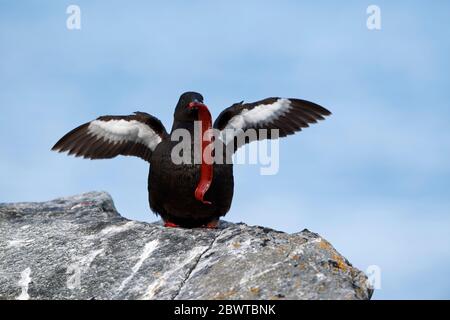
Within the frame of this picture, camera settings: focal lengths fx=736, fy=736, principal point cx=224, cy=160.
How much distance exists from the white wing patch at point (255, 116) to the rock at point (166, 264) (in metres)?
2.46

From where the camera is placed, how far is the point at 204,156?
9125mm

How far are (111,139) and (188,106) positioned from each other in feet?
5.42

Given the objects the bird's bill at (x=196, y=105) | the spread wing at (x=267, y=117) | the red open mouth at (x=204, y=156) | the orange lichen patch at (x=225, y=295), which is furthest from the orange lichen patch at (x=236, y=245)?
the spread wing at (x=267, y=117)

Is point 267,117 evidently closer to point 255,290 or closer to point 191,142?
point 191,142

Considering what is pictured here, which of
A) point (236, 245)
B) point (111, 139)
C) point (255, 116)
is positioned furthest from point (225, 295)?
point (111, 139)

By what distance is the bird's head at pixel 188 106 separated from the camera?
935cm

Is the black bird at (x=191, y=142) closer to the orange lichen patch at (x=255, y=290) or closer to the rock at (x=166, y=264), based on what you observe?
the rock at (x=166, y=264)

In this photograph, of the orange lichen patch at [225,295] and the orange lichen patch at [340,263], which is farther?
the orange lichen patch at [340,263]

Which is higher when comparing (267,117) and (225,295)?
(267,117)

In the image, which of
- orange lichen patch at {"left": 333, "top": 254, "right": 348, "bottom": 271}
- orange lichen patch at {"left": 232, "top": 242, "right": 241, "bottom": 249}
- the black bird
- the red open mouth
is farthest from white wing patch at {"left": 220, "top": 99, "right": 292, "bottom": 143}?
orange lichen patch at {"left": 333, "top": 254, "right": 348, "bottom": 271}

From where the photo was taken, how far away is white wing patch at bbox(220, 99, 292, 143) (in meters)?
10.1

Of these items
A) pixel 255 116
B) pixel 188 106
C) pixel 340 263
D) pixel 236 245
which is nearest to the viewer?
pixel 340 263

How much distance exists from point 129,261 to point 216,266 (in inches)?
38.4
